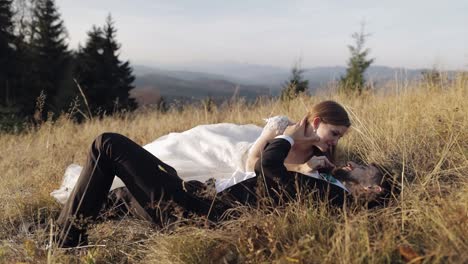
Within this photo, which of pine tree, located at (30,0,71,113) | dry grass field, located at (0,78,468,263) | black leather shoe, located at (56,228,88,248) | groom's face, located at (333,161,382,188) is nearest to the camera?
dry grass field, located at (0,78,468,263)

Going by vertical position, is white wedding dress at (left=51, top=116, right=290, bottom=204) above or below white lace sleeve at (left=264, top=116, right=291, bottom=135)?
below

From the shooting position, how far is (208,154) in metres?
3.89

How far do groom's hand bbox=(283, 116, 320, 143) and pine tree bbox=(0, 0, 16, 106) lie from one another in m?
21.3

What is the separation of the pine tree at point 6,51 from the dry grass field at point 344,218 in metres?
19.1

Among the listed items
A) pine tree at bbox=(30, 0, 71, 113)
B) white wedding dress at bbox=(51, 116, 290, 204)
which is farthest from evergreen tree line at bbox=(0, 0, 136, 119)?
white wedding dress at bbox=(51, 116, 290, 204)

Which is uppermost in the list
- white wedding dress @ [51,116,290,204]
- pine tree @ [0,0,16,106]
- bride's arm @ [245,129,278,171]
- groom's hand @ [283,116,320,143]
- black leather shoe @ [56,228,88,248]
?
pine tree @ [0,0,16,106]

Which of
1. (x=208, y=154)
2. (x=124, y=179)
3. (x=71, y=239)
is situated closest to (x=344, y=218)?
(x=124, y=179)

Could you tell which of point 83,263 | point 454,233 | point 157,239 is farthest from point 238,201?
point 454,233

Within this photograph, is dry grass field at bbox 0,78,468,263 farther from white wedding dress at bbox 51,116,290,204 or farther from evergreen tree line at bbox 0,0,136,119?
evergreen tree line at bbox 0,0,136,119

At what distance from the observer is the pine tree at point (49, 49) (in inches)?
971

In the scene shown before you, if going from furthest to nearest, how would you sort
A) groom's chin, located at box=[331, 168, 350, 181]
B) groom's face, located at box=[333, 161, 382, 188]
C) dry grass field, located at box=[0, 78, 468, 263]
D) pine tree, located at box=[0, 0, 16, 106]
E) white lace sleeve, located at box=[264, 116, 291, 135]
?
1. pine tree, located at box=[0, 0, 16, 106]
2. white lace sleeve, located at box=[264, 116, 291, 135]
3. groom's chin, located at box=[331, 168, 350, 181]
4. groom's face, located at box=[333, 161, 382, 188]
5. dry grass field, located at box=[0, 78, 468, 263]

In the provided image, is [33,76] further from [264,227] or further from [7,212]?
Result: [264,227]

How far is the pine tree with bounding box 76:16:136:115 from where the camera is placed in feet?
80.9

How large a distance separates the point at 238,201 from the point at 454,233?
4.12 ft
